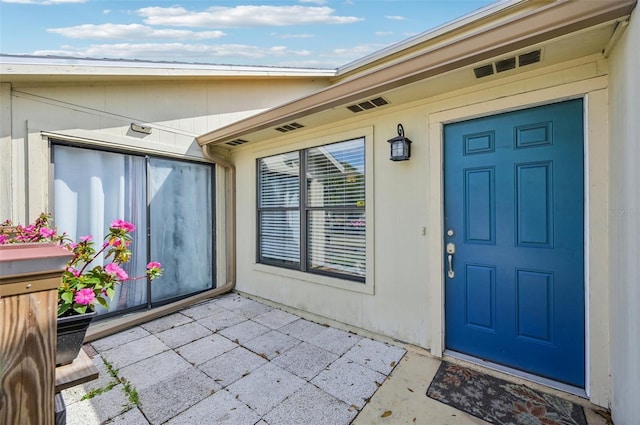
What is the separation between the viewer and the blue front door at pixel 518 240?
2037 millimetres

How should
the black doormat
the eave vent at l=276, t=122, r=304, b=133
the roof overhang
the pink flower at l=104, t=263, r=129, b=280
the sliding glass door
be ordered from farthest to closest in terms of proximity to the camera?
the eave vent at l=276, t=122, r=304, b=133, the sliding glass door, the black doormat, the roof overhang, the pink flower at l=104, t=263, r=129, b=280

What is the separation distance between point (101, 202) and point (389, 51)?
14.2 feet

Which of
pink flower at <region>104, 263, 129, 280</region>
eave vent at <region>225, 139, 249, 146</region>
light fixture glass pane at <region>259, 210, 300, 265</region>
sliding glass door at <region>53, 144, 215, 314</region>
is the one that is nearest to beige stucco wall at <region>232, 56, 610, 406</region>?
light fixture glass pane at <region>259, 210, 300, 265</region>

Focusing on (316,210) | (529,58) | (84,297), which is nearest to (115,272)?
(84,297)

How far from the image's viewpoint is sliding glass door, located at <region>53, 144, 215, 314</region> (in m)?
3.00

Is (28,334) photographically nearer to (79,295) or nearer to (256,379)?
A: (79,295)

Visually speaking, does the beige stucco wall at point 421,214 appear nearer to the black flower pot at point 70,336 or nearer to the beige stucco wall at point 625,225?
the beige stucco wall at point 625,225

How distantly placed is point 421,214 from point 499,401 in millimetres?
1501

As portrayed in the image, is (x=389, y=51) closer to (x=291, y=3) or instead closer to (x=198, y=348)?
(x=291, y=3)

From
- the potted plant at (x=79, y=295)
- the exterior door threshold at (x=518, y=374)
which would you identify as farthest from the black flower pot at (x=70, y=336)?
the exterior door threshold at (x=518, y=374)

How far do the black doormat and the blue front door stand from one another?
23cm

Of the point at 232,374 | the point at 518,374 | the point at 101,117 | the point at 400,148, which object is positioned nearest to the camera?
the point at 518,374

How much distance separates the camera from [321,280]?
11.1 feet

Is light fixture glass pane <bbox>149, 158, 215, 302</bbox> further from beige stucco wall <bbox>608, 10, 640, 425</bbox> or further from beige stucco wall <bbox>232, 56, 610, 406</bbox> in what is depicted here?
beige stucco wall <bbox>608, 10, 640, 425</bbox>
